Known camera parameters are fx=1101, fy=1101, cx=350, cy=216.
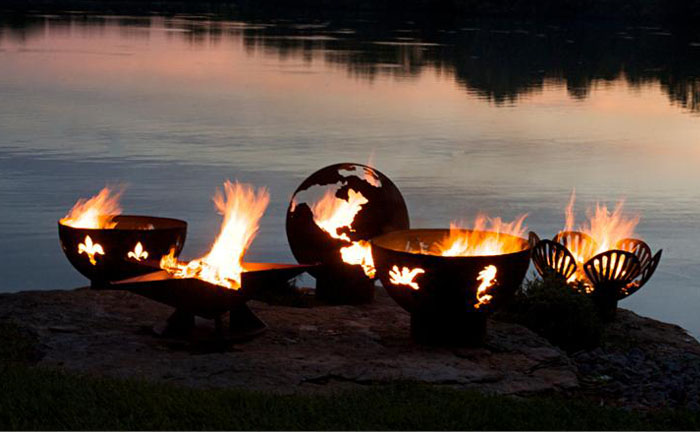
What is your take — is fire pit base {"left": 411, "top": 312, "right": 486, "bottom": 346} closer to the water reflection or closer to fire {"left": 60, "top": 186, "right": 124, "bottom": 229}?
fire {"left": 60, "top": 186, "right": 124, "bottom": 229}

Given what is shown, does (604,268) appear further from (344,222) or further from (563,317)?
(344,222)

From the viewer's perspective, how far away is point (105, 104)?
28.0 metres

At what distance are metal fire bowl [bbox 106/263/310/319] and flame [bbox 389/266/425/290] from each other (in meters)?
0.86

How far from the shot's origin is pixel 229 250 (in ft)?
31.2

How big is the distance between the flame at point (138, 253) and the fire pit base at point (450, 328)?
9.46 feet

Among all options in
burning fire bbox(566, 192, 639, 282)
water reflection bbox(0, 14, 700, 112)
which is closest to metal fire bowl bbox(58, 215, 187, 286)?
burning fire bbox(566, 192, 639, 282)

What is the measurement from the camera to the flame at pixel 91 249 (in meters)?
10.8

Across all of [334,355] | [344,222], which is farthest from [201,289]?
[344,222]

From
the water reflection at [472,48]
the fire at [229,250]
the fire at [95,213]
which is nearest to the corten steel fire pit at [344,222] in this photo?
the fire at [229,250]

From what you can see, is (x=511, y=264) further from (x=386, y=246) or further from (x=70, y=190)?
(x=70, y=190)

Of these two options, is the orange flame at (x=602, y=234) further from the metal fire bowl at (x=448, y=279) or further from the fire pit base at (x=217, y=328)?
the fire pit base at (x=217, y=328)

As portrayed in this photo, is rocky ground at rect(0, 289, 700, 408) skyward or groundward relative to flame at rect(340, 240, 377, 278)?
groundward

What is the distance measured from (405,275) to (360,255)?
6.75ft

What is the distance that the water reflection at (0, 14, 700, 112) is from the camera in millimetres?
38844
